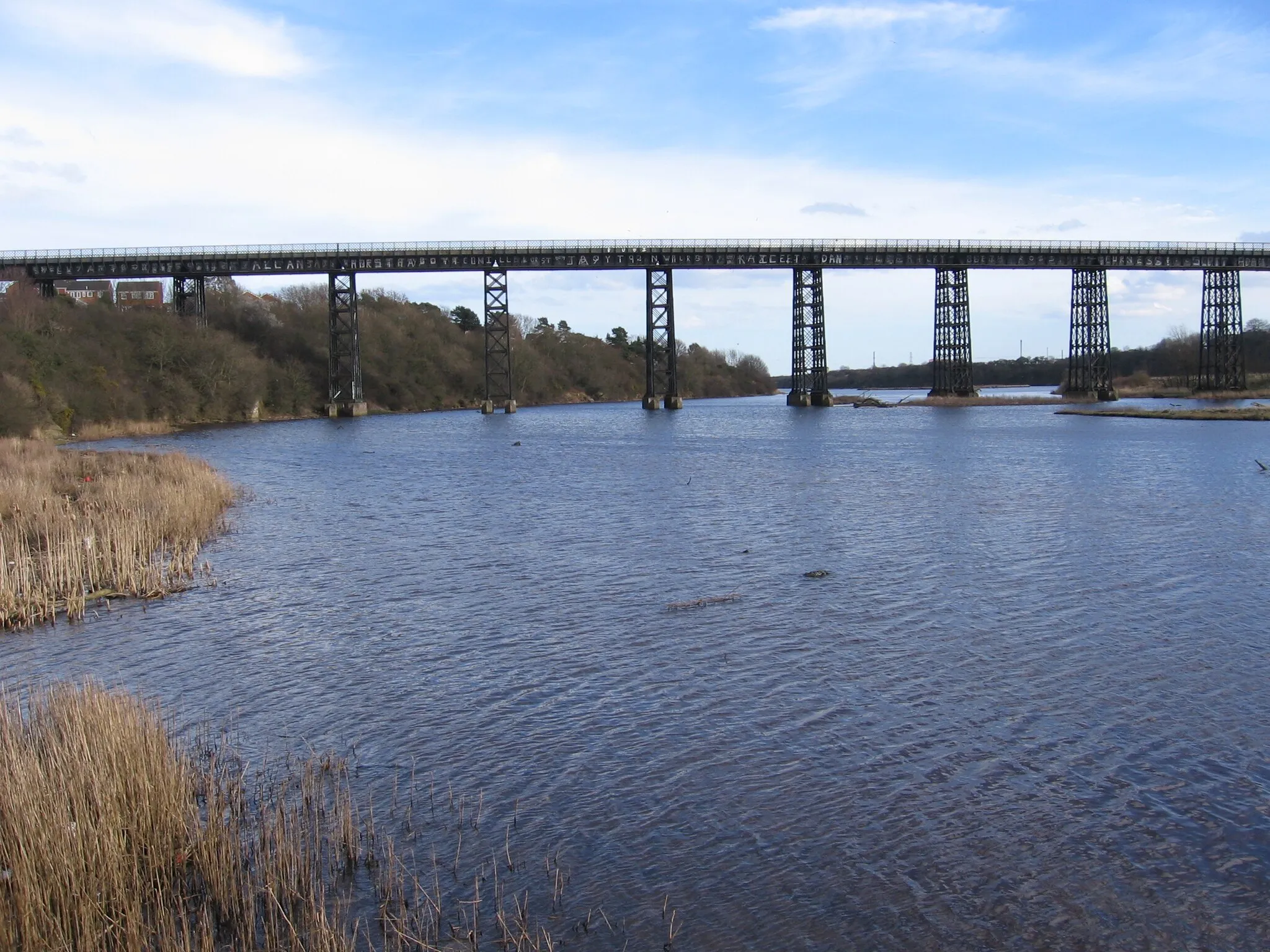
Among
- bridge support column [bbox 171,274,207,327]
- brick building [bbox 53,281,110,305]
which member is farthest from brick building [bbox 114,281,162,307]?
bridge support column [bbox 171,274,207,327]

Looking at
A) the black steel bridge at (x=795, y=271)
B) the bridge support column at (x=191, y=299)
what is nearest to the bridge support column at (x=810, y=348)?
the black steel bridge at (x=795, y=271)

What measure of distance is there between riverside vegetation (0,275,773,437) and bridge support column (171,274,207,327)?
2.02 meters

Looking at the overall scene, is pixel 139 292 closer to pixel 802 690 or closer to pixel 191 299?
pixel 191 299

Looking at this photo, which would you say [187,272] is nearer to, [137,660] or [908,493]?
[908,493]

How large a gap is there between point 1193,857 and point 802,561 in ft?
43.0

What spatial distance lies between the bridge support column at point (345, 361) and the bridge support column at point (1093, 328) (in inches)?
2704

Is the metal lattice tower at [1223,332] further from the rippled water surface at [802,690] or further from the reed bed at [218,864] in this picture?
the reed bed at [218,864]

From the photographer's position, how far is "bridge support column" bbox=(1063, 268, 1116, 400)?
340ft

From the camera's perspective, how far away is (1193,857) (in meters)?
8.73

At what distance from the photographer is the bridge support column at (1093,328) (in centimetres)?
10369

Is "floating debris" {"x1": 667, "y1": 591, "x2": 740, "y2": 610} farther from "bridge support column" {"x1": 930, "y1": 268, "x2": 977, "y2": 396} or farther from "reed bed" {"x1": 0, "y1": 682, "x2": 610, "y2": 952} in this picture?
"bridge support column" {"x1": 930, "y1": 268, "x2": 977, "y2": 396}

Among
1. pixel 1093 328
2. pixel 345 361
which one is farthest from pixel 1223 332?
pixel 345 361

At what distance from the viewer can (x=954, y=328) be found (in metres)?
102

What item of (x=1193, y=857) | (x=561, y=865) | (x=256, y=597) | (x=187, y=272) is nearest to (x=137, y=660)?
(x=256, y=597)
